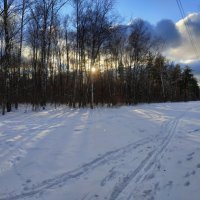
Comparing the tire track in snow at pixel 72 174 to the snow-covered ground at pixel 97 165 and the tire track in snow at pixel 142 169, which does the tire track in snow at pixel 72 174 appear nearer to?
the snow-covered ground at pixel 97 165

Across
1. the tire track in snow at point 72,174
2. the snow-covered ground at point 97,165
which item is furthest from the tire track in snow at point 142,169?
the tire track in snow at point 72,174

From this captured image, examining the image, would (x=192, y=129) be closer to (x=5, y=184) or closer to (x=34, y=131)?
(x=34, y=131)

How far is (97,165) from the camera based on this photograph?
27.5 ft

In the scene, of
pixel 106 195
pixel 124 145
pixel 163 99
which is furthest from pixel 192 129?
pixel 163 99

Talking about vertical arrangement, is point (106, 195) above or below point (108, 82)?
below

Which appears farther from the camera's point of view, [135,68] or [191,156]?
[135,68]

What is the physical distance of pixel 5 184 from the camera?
22.4 feet

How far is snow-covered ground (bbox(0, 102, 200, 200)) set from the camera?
21.3ft

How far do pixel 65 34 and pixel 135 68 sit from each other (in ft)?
39.1

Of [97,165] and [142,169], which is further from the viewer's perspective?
[97,165]

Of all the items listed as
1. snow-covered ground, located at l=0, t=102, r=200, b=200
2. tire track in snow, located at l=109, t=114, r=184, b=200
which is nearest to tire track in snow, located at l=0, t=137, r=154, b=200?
snow-covered ground, located at l=0, t=102, r=200, b=200

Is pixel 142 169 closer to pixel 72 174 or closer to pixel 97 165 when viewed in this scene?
pixel 97 165

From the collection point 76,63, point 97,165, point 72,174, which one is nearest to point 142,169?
point 97,165

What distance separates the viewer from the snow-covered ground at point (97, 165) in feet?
21.3
